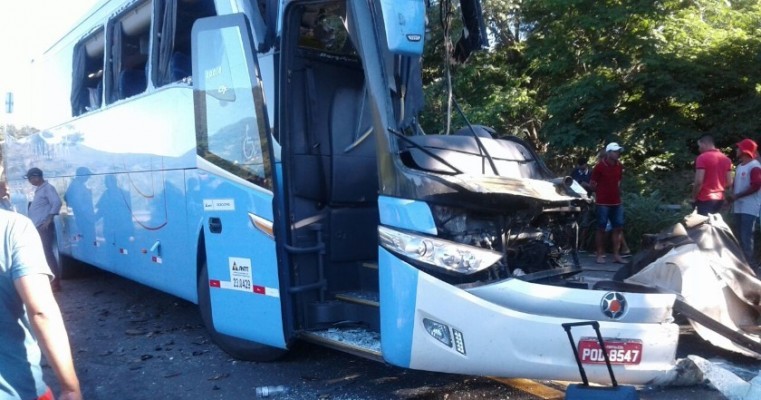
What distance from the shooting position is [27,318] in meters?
2.75

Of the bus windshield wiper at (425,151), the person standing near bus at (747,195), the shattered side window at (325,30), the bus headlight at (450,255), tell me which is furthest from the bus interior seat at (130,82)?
the person standing near bus at (747,195)

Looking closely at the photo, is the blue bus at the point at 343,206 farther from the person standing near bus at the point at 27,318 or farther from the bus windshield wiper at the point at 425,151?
the person standing near bus at the point at 27,318

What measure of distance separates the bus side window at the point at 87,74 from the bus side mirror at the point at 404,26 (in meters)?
5.86

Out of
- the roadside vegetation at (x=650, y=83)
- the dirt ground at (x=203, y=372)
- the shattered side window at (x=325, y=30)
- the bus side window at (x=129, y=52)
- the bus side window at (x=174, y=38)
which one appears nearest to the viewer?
the dirt ground at (x=203, y=372)

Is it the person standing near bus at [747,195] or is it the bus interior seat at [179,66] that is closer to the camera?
the bus interior seat at [179,66]

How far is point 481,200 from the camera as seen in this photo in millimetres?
4594

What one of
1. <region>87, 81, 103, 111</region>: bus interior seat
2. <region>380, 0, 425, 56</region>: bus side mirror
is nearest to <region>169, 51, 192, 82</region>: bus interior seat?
<region>87, 81, 103, 111</region>: bus interior seat

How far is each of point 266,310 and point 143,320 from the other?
3719mm

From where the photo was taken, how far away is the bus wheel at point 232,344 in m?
6.29

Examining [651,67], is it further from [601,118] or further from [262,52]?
[262,52]

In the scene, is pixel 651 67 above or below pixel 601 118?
above

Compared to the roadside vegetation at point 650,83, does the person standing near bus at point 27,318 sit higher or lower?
lower

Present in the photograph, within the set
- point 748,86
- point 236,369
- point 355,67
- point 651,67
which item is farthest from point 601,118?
point 236,369

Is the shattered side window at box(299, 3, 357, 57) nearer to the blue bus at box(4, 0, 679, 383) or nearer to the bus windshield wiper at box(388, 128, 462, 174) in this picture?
the blue bus at box(4, 0, 679, 383)
